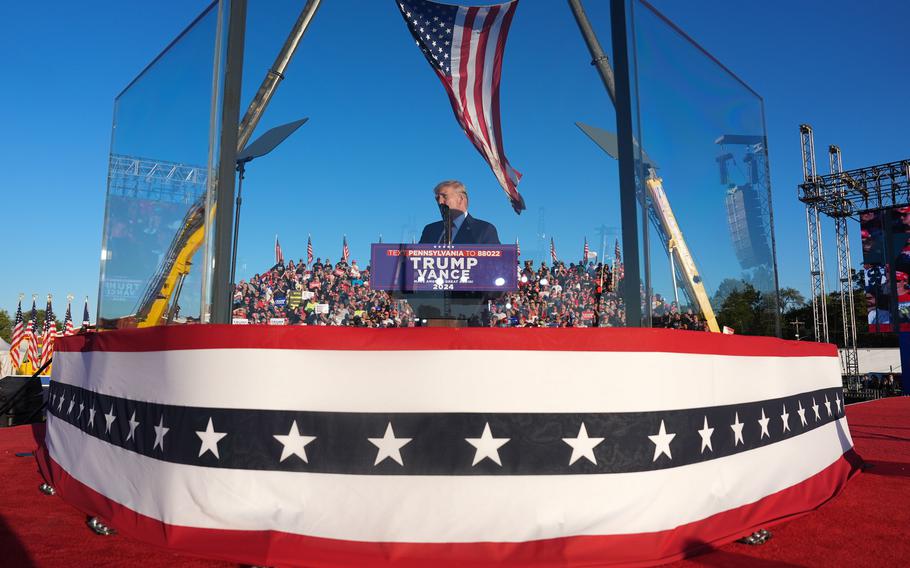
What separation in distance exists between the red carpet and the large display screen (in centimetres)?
2675

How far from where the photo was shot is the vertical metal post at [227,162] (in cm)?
402

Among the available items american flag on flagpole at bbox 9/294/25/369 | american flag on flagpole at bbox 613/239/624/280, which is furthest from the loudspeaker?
american flag on flagpole at bbox 9/294/25/369

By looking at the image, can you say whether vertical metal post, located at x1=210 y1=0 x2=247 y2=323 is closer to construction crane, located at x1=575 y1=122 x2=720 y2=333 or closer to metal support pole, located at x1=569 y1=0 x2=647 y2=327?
metal support pole, located at x1=569 y1=0 x2=647 y2=327

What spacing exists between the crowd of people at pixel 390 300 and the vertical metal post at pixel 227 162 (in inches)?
137

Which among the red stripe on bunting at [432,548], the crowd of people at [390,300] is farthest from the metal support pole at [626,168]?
the crowd of people at [390,300]

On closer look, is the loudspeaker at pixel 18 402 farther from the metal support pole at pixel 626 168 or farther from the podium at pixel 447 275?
the metal support pole at pixel 626 168

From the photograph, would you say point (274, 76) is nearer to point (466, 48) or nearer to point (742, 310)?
point (466, 48)

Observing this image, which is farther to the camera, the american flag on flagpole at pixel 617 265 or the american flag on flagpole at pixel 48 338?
the american flag on flagpole at pixel 48 338

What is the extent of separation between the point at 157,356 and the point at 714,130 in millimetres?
5441

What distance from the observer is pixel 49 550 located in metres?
3.11

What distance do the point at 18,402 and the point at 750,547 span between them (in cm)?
1300

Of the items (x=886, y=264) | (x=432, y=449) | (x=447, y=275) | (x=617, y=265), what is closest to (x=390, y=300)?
(x=447, y=275)

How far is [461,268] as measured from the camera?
271 inches

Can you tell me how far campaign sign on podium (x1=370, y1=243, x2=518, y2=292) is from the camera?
22.5 ft
